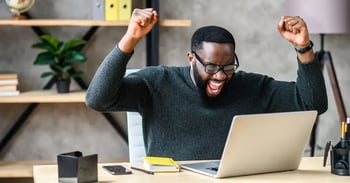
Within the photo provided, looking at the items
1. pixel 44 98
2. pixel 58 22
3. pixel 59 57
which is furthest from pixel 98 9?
pixel 44 98

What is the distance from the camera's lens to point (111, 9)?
3.78 metres

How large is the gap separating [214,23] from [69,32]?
86 centimetres

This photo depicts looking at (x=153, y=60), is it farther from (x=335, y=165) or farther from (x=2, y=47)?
(x=335, y=165)

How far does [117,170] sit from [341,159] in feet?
2.38

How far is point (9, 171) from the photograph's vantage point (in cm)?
378

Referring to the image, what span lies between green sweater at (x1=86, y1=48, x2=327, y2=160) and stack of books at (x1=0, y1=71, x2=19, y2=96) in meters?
1.26

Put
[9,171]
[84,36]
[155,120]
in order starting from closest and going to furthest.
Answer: [155,120] → [9,171] → [84,36]

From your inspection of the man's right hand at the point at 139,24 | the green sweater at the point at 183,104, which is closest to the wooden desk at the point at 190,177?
the green sweater at the point at 183,104

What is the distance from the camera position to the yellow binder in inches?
148

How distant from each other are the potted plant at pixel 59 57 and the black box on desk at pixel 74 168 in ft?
5.83

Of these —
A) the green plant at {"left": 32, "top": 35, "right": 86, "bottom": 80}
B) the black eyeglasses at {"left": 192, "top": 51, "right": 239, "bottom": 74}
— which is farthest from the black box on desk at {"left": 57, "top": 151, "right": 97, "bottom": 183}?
the green plant at {"left": 32, "top": 35, "right": 86, "bottom": 80}

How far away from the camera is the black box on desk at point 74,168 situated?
204 centimetres

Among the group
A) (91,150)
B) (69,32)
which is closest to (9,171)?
(91,150)

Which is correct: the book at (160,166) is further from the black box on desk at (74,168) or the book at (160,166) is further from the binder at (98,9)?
the binder at (98,9)
